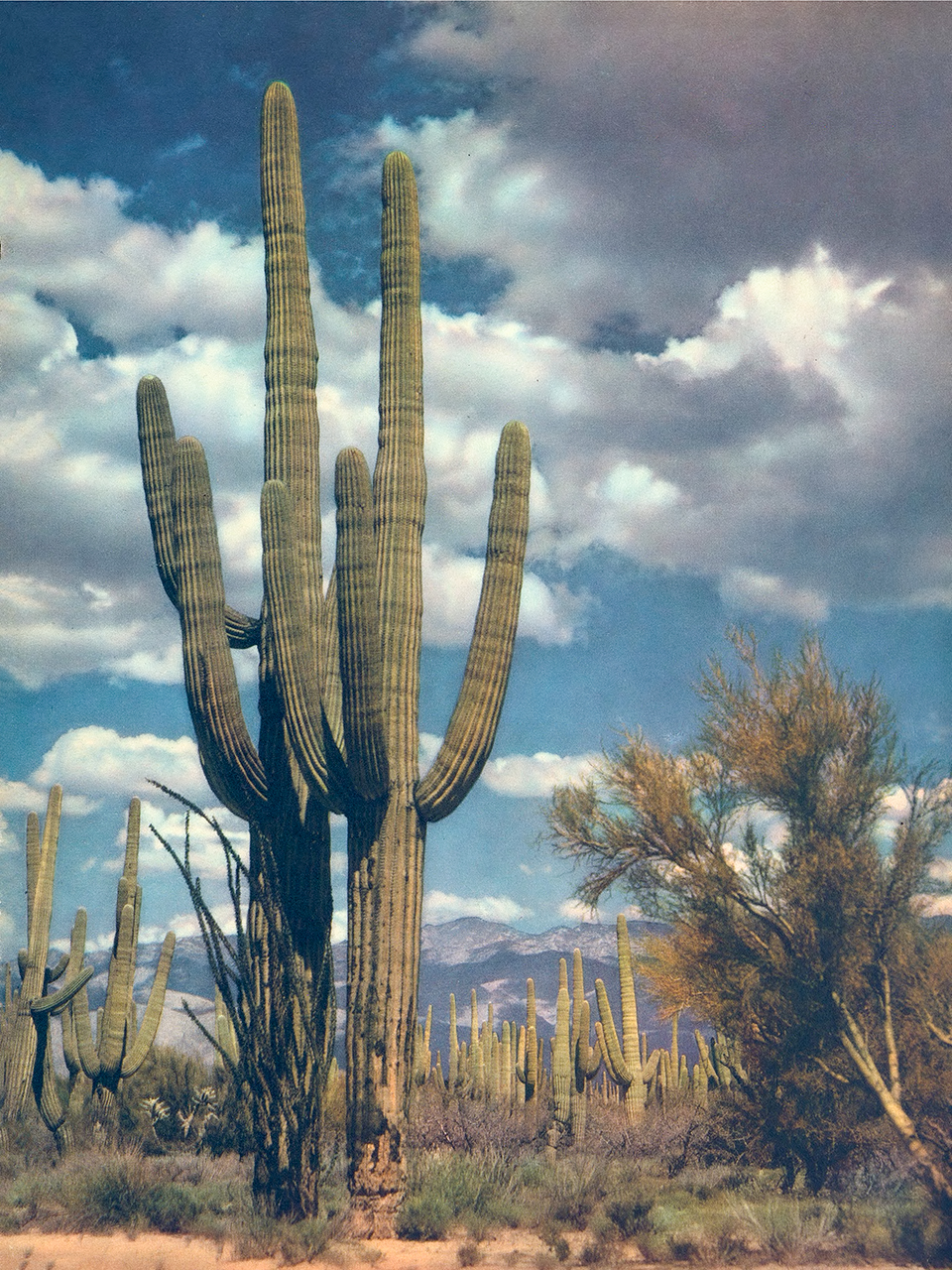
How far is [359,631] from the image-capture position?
10258 mm

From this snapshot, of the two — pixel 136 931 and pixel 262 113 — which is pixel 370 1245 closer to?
pixel 136 931

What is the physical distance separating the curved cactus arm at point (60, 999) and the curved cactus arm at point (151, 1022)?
975 millimetres

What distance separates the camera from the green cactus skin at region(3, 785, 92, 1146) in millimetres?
16172

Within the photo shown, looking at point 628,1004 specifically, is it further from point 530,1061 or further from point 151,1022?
point 151,1022

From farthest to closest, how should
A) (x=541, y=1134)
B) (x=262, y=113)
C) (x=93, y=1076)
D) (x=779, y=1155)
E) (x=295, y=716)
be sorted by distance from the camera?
(x=541, y=1134)
(x=93, y=1076)
(x=262, y=113)
(x=779, y=1155)
(x=295, y=716)

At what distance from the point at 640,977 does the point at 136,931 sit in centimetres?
738

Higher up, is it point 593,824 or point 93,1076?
point 593,824

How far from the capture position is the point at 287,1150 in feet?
35.1

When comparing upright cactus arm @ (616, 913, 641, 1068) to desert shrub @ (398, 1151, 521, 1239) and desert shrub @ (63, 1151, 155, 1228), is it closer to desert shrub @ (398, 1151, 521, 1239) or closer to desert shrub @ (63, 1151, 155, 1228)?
desert shrub @ (398, 1151, 521, 1239)

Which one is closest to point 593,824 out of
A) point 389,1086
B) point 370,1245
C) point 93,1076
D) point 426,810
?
point 426,810

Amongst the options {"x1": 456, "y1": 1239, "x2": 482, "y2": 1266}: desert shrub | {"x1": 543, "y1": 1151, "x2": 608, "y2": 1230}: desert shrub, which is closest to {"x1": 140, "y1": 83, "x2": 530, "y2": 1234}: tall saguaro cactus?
{"x1": 456, "y1": 1239, "x2": 482, "y2": 1266}: desert shrub

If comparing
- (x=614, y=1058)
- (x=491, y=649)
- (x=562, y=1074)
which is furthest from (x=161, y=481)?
(x=614, y=1058)

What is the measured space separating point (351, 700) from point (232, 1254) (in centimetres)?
493

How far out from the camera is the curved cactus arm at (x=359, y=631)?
1018 centimetres
